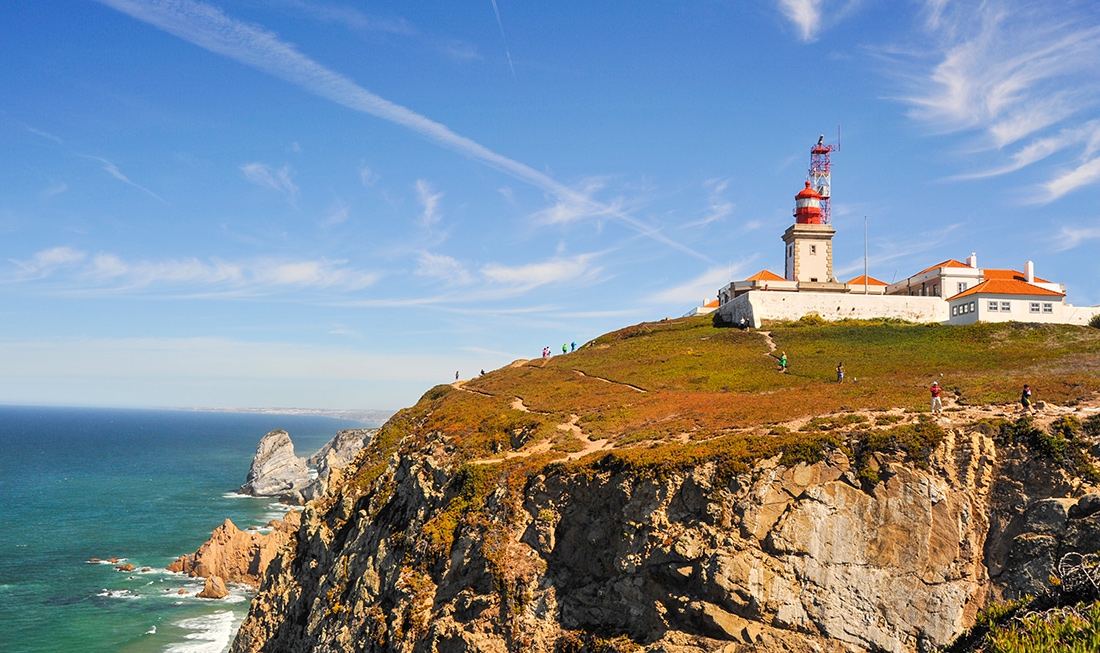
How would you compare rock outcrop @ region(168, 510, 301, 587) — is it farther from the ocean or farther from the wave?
the wave

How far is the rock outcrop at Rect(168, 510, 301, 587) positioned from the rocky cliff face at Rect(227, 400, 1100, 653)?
113ft

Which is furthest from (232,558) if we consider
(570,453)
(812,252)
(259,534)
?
(812,252)

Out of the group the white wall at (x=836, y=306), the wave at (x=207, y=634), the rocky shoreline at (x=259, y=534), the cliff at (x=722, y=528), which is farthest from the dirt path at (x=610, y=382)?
the wave at (x=207, y=634)

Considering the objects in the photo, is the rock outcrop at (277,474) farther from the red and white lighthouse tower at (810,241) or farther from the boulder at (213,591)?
the red and white lighthouse tower at (810,241)

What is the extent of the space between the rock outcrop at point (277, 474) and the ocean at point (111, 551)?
133 inches

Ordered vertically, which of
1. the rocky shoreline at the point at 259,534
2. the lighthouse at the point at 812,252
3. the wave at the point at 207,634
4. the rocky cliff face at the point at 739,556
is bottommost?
the wave at the point at 207,634

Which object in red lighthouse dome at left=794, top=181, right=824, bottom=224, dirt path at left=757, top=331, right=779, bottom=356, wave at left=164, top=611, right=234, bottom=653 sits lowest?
wave at left=164, top=611, right=234, bottom=653

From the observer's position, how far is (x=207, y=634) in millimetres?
49469

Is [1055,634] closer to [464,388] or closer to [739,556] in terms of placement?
[739,556]

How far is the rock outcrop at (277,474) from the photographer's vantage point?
356 ft

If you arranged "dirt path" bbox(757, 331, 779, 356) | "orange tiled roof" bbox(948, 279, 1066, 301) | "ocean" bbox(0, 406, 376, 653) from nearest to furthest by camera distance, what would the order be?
"ocean" bbox(0, 406, 376, 653) < "orange tiled roof" bbox(948, 279, 1066, 301) < "dirt path" bbox(757, 331, 779, 356)

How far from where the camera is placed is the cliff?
938 inches

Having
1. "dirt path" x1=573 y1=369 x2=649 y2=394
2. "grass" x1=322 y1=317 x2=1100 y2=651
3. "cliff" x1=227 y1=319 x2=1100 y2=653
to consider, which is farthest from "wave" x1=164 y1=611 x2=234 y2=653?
"dirt path" x1=573 y1=369 x2=649 y2=394

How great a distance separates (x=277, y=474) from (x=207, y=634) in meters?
64.2
